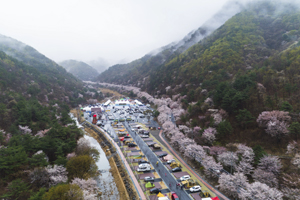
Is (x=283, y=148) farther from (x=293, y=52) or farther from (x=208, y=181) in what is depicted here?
(x=293, y=52)

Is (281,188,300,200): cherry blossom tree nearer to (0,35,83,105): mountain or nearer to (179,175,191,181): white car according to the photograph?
(179,175,191,181): white car

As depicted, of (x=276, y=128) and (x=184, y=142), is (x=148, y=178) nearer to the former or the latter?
(x=184, y=142)

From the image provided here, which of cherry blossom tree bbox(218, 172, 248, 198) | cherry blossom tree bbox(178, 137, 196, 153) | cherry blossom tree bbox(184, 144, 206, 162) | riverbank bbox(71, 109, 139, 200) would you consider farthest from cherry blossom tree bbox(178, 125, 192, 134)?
riverbank bbox(71, 109, 139, 200)

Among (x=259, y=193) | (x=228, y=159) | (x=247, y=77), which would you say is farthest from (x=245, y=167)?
(x=247, y=77)

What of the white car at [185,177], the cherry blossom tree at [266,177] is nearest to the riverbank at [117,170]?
the white car at [185,177]

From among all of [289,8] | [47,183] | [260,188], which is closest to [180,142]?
[260,188]
